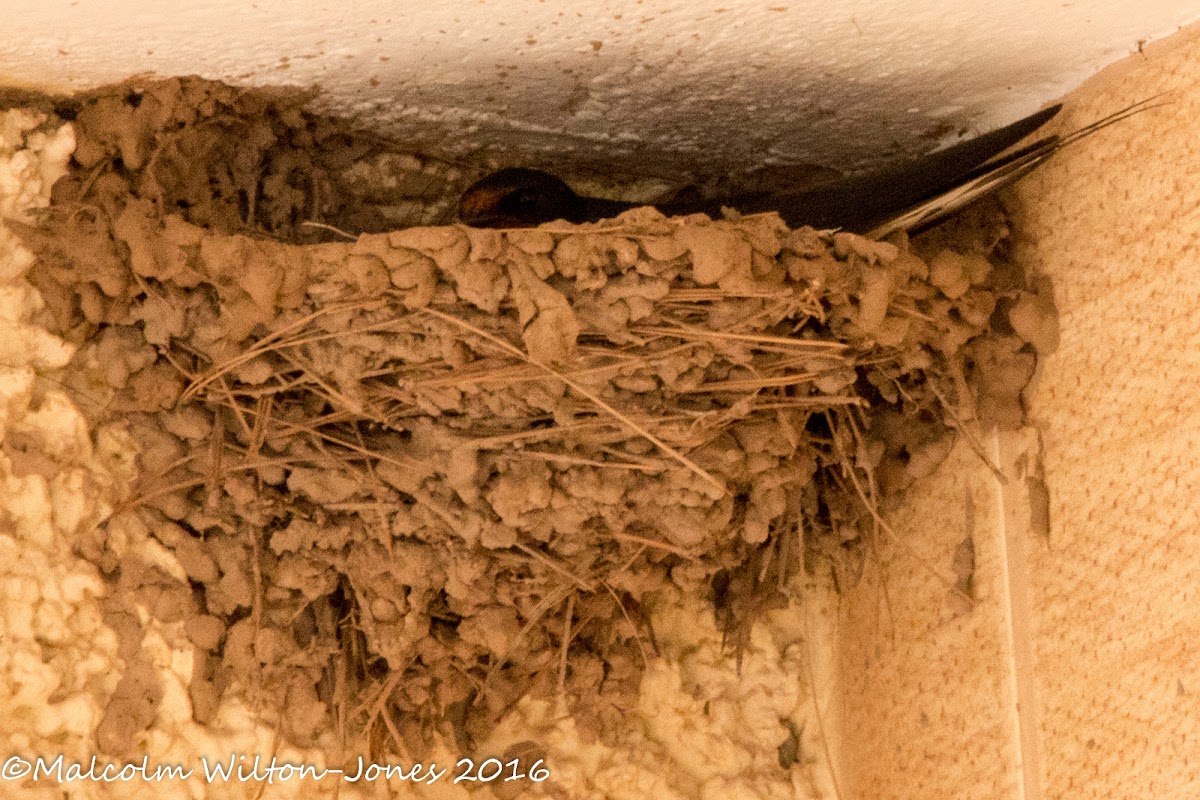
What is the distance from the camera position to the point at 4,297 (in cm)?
253

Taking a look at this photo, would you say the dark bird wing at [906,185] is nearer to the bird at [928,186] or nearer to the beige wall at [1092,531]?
the bird at [928,186]

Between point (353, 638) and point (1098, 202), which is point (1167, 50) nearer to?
point (1098, 202)

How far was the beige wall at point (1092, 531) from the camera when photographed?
7.37 feet

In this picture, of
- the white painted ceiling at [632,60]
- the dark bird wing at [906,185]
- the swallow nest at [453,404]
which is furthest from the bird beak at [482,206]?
the dark bird wing at [906,185]

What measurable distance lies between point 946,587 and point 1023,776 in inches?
15.8

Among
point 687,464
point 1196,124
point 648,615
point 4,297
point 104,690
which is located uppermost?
point 1196,124

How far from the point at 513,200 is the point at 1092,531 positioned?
1245mm

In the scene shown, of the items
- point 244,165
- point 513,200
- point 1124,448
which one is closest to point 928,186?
point 1124,448

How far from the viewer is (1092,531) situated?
2432 millimetres

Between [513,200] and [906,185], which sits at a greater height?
[906,185]

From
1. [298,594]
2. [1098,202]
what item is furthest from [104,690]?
[1098,202]

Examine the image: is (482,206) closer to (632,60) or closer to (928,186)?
(632,60)

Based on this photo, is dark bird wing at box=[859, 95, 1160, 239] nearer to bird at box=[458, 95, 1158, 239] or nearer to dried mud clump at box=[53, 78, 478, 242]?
bird at box=[458, 95, 1158, 239]

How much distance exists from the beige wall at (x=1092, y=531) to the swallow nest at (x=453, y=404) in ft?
0.54
